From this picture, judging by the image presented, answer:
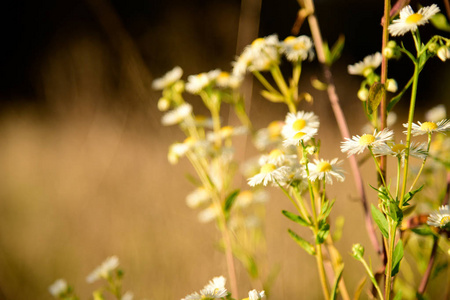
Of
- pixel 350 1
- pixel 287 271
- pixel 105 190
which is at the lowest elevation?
pixel 287 271

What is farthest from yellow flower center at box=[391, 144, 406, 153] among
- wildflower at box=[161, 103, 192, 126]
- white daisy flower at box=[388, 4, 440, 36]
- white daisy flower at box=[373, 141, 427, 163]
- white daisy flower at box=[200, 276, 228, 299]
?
wildflower at box=[161, 103, 192, 126]

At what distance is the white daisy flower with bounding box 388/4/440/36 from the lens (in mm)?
349

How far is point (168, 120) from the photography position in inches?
27.8

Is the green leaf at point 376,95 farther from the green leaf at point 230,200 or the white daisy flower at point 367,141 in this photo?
the green leaf at point 230,200

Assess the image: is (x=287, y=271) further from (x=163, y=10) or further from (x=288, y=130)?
(x=163, y=10)

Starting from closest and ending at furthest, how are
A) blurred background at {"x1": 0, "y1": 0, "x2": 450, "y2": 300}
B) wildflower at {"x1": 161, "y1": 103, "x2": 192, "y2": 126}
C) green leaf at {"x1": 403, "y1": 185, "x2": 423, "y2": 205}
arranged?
green leaf at {"x1": 403, "y1": 185, "x2": 423, "y2": 205} → wildflower at {"x1": 161, "y1": 103, "x2": 192, "y2": 126} → blurred background at {"x1": 0, "y1": 0, "x2": 450, "y2": 300}

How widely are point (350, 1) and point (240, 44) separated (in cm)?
263

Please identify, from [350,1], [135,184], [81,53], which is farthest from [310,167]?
[350,1]

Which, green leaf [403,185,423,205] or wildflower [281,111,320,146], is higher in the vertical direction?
wildflower [281,111,320,146]

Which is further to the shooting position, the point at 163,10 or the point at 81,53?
the point at 163,10

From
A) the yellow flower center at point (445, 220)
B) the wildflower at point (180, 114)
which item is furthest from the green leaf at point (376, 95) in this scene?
the wildflower at point (180, 114)

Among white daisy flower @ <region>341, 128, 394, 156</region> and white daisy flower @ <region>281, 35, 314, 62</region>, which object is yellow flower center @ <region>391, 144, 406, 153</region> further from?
white daisy flower @ <region>281, 35, 314, 62</region>

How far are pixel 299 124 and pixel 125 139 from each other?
5.69ft

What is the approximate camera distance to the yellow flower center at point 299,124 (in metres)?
0.45
